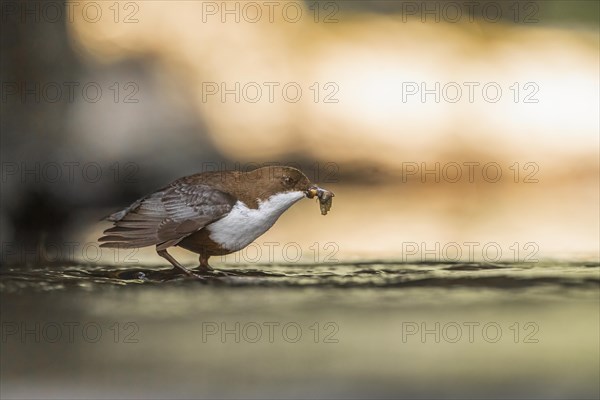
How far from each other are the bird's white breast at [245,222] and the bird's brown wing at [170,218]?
1.1 inches

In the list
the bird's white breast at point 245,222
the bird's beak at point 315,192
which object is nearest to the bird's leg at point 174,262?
the bird's white breast at point 245,222

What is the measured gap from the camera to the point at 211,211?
2508 mm

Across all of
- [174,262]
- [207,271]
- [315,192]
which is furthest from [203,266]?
[315,192]

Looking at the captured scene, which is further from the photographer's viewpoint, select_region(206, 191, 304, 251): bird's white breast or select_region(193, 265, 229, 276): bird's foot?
select_region(193, 265, 229, 276): bird's foot

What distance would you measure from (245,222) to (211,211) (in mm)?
109

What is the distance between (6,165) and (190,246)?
1.32 meters

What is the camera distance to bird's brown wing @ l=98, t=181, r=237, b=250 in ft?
8.23

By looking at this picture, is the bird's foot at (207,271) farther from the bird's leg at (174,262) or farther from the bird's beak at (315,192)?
the bird's beak at (315,192)

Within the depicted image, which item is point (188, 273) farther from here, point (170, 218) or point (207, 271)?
point (170, 218)

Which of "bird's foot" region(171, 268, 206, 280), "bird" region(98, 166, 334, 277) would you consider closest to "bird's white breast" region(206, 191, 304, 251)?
"bird" region(98, 166, 334, 277)

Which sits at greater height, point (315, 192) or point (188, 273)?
point (315, 192)

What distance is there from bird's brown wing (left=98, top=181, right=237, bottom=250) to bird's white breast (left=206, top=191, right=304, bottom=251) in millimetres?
27

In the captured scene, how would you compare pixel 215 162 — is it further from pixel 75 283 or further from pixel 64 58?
pixel 75 283

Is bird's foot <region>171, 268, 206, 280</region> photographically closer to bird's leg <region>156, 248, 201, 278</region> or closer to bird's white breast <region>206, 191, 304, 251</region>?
bird's leg <region>156, 248, 201, 278</region>
